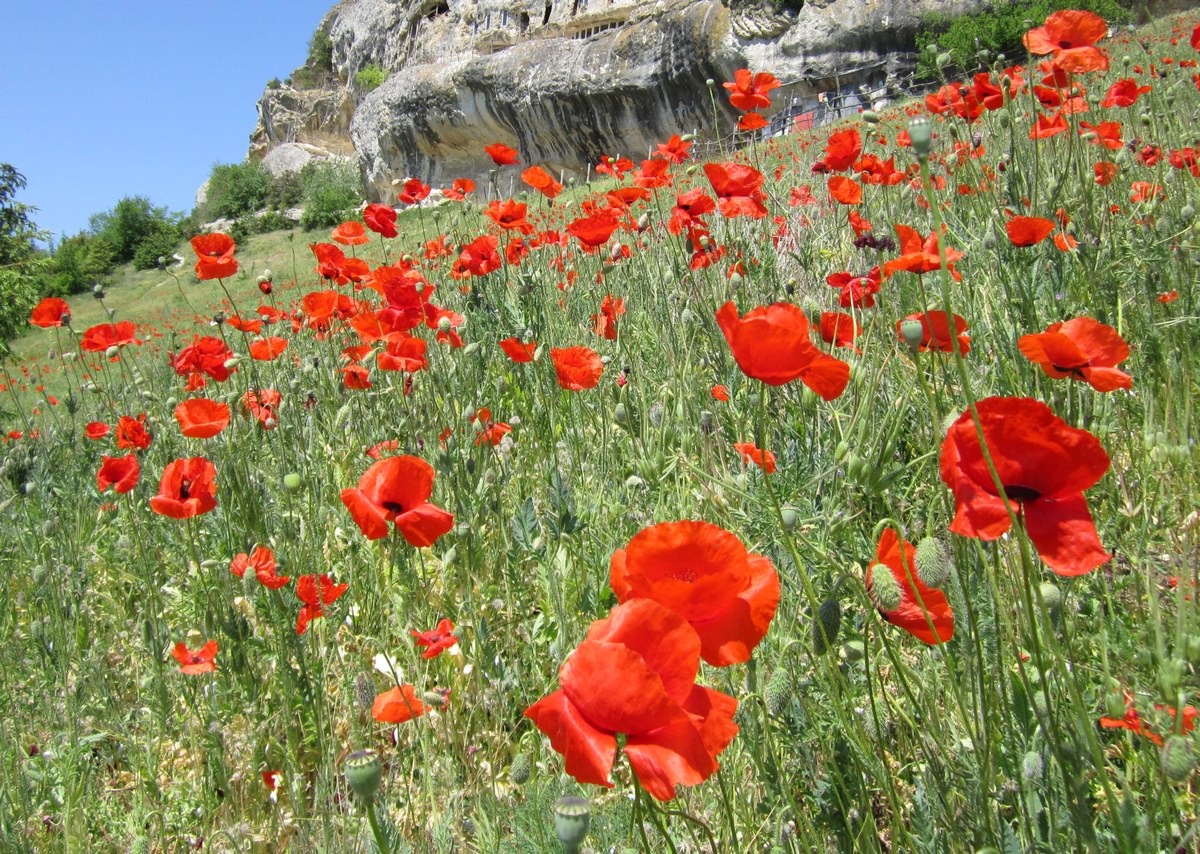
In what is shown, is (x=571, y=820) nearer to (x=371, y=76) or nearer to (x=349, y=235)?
(x=349, y=235)

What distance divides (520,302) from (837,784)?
8.37 feet

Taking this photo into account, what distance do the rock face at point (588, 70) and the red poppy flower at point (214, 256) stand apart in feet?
40.8

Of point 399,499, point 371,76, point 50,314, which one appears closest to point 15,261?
point 50,314

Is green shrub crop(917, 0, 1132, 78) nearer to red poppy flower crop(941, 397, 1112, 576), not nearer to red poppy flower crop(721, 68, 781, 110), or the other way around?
red poppy flower crop(721, 68, 781, 110)

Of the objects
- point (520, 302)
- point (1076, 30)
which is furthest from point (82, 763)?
point (1076, 30)

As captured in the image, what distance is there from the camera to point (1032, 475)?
2.19ft

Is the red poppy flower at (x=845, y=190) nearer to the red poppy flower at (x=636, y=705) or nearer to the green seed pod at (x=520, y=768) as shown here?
the green seed pod at (x=520, y=768)

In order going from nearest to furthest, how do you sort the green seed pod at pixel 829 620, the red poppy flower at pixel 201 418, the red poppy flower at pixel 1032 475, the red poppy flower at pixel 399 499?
the red poppy flower at pixel 1032 475, the green seed pod at pixel 829 620, the red poppy flower at pixel 399 499, the red poppy flower at pixel 201 418

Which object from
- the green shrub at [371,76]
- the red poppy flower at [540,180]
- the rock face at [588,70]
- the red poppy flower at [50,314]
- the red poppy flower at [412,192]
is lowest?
the red poppy flower at [540,180]

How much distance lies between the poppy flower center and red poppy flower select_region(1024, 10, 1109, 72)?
6.07 feet

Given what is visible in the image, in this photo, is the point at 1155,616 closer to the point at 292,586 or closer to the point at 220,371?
the point at 292,586

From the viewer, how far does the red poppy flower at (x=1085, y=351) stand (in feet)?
3.02

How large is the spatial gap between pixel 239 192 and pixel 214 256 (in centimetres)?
4476

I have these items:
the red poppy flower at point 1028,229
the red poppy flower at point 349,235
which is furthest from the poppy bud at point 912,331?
the red poppy flower at point 349,235
